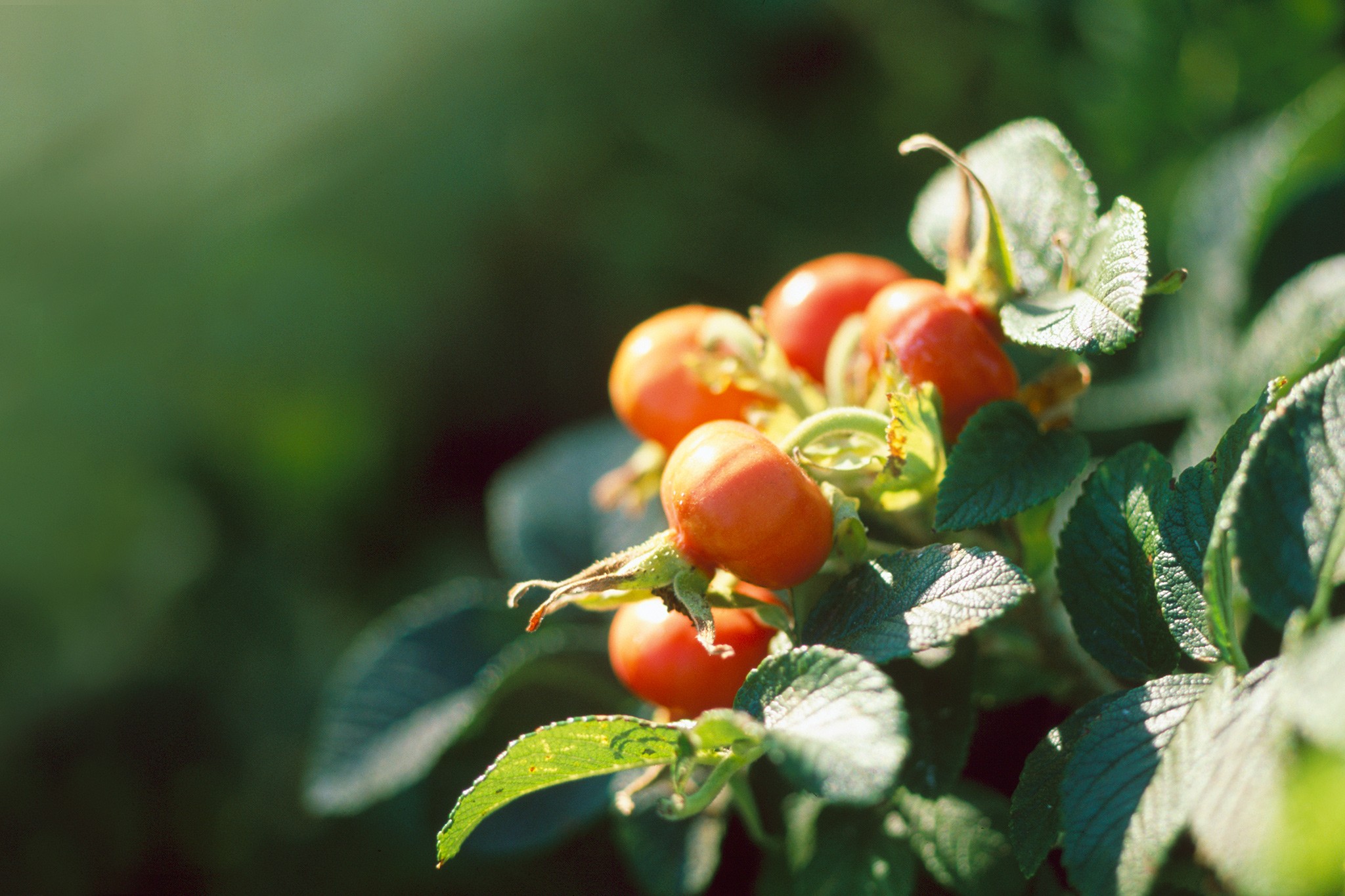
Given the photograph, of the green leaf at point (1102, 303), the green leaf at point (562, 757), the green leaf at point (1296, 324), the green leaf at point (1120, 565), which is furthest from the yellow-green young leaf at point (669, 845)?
the green leaf at point (1296, 324)

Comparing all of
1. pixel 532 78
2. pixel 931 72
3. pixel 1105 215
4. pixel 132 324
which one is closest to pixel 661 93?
pixel 532 78

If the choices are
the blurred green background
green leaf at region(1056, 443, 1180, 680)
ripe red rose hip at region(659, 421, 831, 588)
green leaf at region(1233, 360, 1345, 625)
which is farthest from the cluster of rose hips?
the blurred green background

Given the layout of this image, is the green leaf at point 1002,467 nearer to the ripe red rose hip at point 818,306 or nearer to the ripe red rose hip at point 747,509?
the ripe red rose hip at point 747,509

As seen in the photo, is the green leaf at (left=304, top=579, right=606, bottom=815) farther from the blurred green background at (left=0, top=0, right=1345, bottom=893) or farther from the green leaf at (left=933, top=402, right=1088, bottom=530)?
the blurred green background at (left=0, top=0, right=1345, bottom=893)

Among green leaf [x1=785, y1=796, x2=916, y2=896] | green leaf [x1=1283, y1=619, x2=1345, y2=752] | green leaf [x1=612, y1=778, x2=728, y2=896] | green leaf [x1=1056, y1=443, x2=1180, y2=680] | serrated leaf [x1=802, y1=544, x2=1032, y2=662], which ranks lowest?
green leaf [x1=612, y1=778, x2=728, y2=896]

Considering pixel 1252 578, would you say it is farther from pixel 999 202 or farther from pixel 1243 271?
pixel 1243 271

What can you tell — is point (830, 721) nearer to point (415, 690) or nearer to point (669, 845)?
point (669, 845)
